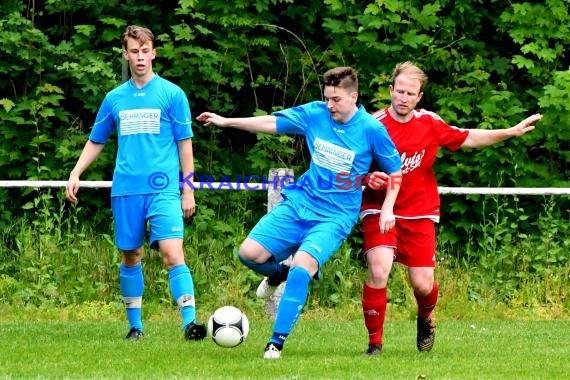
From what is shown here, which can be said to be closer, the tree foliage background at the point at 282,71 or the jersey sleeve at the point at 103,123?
the jersey sleeve at the point at 103,123

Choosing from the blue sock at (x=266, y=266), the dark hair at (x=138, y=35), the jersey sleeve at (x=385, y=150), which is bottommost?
the blue sock at (x=266, y=266)

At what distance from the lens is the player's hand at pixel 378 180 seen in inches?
288

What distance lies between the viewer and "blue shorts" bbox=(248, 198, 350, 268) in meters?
7.12

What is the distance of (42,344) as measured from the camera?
7895 mm

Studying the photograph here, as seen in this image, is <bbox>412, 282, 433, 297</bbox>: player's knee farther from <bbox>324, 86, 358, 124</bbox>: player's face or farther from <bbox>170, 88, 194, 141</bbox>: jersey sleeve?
<bbox>170, 88, 194, 141</bbox>: jersey sleeve

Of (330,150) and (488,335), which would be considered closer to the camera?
(330,150)

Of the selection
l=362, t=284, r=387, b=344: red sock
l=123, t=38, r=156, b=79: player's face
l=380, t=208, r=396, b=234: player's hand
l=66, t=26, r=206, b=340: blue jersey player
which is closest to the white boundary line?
l=66, t=26, r=206, b=340: blue jersey player

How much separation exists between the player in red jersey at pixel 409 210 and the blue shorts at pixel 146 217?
1.27 meters

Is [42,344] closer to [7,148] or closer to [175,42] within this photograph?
[7,148]

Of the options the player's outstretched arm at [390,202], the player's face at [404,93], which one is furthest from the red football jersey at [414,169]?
the player's outstretched arm at [390,202]

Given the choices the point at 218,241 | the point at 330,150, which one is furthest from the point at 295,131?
the point at 218,241

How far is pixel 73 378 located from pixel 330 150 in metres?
2.10

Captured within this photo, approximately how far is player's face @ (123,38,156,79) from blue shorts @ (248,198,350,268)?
137 centimetres

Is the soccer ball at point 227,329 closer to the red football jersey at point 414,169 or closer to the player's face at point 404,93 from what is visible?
the red football jersey at point 414,169
